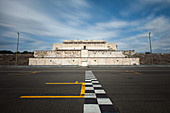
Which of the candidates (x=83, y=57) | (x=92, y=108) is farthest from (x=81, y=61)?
(x=92, y=108)

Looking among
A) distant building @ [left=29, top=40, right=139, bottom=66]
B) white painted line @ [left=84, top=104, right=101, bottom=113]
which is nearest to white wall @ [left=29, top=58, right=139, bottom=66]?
distant building @ [left=29, top=40, right=139, bottom=66]

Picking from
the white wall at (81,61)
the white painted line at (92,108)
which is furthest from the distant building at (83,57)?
the white painted line at (92,108)

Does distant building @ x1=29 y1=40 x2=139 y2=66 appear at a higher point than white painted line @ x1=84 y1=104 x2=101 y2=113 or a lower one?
higher

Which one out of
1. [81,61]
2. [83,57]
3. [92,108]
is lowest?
[92,108]

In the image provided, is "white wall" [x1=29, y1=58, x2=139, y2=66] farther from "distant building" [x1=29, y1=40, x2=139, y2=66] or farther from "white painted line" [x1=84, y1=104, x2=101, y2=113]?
"white painted line" [x1=84, y1=104, x2=101, y2=113]

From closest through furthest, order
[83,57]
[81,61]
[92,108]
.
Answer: [92,108], [81,61], [83,57]

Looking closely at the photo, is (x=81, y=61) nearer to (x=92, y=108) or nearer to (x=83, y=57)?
(x=83, y=57)

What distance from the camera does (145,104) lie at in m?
2.99

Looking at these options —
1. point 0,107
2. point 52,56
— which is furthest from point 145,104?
point 52,56

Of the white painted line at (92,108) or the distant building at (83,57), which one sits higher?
the distant building at (83,57)

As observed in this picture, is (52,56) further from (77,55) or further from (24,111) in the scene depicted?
(24,111)

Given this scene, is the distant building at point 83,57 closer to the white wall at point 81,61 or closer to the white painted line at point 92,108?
the white wall at point 81,61

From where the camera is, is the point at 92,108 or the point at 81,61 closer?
the point at 92,108

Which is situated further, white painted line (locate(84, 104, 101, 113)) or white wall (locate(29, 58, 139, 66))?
white wall (locate(29, 58, 139, 66))
